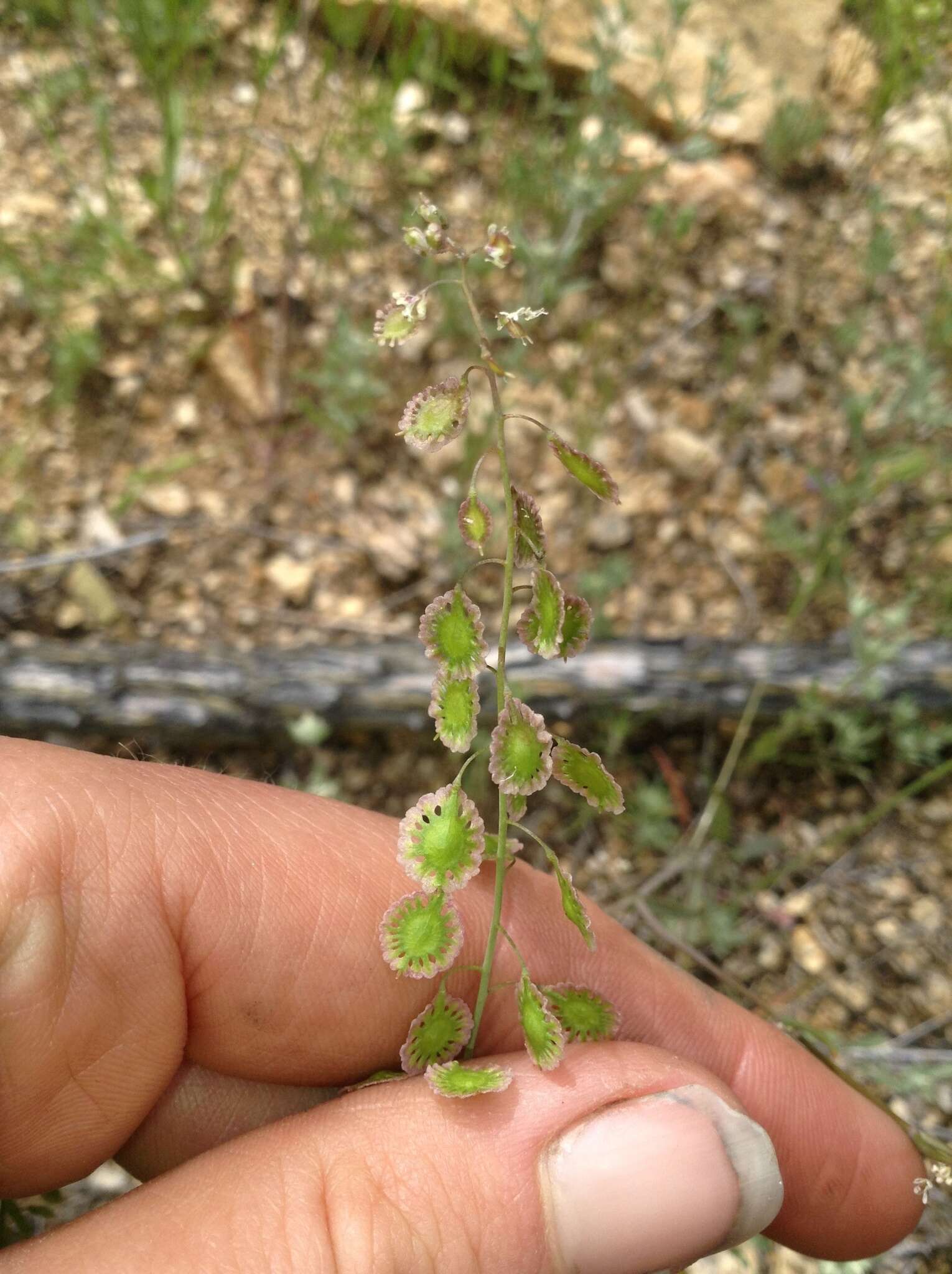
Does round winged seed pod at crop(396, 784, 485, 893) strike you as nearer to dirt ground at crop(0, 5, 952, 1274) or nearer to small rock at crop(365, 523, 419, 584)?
dirt ground at crop(0, 5, 952, 1274)

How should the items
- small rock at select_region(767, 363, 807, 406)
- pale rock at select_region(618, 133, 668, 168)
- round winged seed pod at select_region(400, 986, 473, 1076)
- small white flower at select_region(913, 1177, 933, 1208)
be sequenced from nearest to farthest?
round winged seed pod at select_region(400, 986, 473, 1076), small white flower at select_region(913, 1177, 933, 1208), small rock at select_region(767, 363, 807, 406), pale rock at select_region(618, 133, 668, 168)

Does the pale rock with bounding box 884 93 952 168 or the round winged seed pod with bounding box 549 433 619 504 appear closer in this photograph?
the round winged seed pod with bounding box 549 433 619 504

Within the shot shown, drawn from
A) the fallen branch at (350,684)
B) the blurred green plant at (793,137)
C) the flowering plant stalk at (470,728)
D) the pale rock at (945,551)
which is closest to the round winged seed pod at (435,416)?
the flowering plant stalk at (470,728)

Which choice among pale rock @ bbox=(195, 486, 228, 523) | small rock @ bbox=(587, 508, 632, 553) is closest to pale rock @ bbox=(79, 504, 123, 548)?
pale rock @ bbox=(195, 486, 228, 523)

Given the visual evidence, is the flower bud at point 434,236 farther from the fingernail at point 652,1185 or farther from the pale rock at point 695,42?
the pale rock at point 695,42

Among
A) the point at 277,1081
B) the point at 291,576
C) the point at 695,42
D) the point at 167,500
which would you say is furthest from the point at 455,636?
the point at 695,42

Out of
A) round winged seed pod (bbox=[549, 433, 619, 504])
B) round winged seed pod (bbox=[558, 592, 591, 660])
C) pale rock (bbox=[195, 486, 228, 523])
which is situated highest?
pale rock (bbox=[195, 486, 228, 523])

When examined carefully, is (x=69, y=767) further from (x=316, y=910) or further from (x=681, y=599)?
(x=681, y=599)
